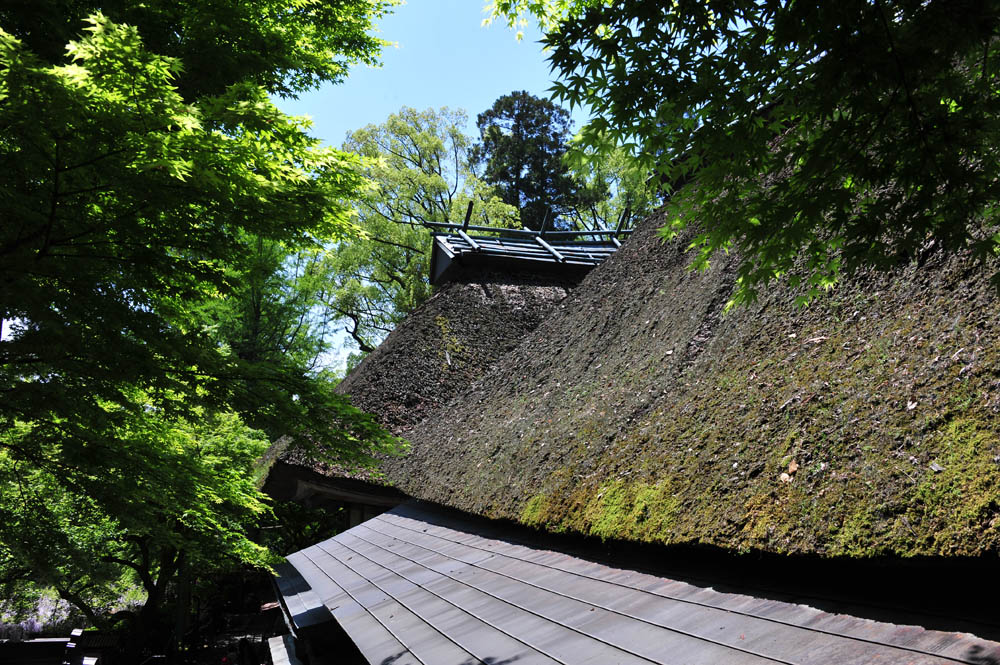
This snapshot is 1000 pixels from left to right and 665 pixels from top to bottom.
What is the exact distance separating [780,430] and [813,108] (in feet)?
4.73

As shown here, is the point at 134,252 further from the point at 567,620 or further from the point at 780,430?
the point at 780,430

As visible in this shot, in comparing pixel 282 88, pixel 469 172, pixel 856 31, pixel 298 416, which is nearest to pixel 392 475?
pixel 298 416

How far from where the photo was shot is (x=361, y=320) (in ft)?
84.4

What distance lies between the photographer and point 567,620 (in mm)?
3010

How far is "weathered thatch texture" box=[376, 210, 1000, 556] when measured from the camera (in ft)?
7.12

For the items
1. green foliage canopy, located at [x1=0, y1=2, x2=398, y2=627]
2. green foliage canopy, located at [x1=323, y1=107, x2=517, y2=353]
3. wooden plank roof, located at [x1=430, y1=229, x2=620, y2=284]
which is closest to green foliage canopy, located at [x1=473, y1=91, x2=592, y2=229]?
green foliage canopy, located at [x1=323, y1=107, x2=517, y2=353]

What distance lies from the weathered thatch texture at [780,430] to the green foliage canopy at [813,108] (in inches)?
16.0

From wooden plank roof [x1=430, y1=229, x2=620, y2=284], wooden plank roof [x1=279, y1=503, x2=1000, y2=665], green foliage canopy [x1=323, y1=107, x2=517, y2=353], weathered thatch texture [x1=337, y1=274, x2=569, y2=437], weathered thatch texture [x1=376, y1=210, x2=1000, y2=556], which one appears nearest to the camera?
wooden plank roof [x1=279, y1=503, x2=1000, y2=665]

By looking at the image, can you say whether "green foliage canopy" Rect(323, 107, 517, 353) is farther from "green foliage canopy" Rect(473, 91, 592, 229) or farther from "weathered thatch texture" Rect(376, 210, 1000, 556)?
"weathered thatch texture" Rect(376, 210, 1000, 556)

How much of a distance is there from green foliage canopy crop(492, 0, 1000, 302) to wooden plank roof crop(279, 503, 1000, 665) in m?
1.43

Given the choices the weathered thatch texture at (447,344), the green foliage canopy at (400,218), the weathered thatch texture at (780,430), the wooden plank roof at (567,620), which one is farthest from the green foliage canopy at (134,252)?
the green foliage canopy at (400,218)

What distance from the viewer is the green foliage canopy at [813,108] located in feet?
7.18

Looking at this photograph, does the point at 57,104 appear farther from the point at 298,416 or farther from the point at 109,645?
the point at 109,645

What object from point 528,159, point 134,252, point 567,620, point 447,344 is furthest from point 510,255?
point 528,159
